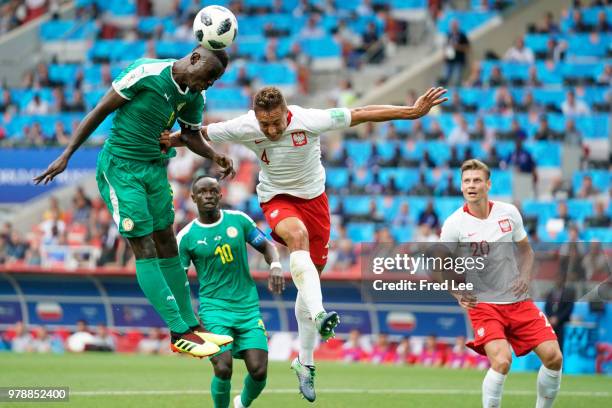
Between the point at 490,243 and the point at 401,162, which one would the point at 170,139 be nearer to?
the point at 490,243

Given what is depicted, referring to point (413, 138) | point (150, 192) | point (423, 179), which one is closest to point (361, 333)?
point (423, 179)

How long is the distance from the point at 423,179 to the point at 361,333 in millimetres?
3811

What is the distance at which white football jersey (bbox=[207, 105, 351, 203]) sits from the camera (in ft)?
36.2

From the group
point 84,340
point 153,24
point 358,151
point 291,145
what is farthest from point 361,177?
point 291,145

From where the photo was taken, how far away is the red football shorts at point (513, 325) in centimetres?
1141

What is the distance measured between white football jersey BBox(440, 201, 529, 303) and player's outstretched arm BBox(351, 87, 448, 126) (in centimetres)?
164

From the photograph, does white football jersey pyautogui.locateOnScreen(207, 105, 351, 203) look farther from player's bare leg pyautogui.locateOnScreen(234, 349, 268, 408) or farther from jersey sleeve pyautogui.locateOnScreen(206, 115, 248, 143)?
player's bare leg pyautogui.locateOnScreen(234, 349, 268, 408)

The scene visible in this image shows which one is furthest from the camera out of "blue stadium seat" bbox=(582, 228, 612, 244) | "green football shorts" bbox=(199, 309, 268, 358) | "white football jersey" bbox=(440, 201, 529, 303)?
"blue stadium seat" bbox=(582, 228, 612, 244)

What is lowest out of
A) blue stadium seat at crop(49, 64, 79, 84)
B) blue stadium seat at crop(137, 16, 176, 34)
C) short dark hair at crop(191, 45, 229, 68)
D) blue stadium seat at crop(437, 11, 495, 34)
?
short dark hair at crop(191, 45, 229, 68)

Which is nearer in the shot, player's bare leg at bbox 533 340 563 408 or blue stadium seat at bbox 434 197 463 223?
player's bare leg at bbox 533 340 563 408

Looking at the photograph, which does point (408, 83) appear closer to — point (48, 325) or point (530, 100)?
point (530, 100)

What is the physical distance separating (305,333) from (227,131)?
7.31 feet

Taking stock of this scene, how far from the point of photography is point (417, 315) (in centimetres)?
2217

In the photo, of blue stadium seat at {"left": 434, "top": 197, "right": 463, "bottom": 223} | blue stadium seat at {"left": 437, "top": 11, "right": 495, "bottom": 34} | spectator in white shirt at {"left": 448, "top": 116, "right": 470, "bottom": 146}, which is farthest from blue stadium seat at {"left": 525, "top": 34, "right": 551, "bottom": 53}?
blue stadium seat at {"left": 434, "top": 197, "right": 463, "bottom": 223}
